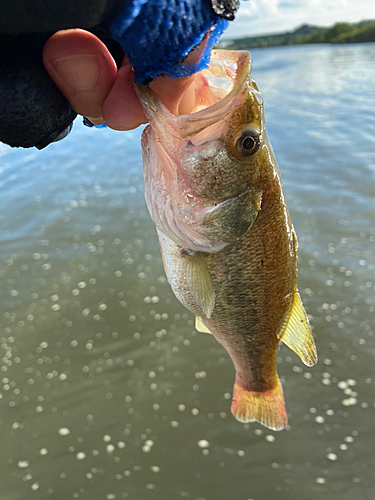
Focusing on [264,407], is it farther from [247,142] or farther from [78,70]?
[78,70]

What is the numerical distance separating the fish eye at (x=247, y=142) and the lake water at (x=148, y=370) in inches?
114

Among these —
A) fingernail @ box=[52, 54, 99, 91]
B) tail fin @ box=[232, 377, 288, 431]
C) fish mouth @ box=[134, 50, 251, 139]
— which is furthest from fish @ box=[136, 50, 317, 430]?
tail fin @ box=[232, 377, 288, 431]

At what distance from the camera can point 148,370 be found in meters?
4.02

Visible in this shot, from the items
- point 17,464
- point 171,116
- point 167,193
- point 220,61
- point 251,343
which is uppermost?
point 220,61

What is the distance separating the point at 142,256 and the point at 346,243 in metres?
3.11

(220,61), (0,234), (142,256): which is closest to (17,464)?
(142,256)

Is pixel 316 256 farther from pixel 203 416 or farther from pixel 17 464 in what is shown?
pixel 17 464

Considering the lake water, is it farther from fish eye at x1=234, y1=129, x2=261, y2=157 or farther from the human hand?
the human hand

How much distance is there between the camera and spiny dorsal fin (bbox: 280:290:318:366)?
1.82m

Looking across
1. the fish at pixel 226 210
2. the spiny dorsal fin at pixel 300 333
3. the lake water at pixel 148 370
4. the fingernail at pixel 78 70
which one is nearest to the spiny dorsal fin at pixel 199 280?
the fish at pixel 226 210

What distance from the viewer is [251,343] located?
195 cm

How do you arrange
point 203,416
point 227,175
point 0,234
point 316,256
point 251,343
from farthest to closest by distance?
point 0,234 < point 316,256 < point 203,416 < point 251,343 < point 227,175

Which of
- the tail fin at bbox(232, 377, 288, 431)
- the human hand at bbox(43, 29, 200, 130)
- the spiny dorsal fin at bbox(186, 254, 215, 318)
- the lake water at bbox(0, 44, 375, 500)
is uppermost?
the human hand at bbox(43, 29, 200, 130)

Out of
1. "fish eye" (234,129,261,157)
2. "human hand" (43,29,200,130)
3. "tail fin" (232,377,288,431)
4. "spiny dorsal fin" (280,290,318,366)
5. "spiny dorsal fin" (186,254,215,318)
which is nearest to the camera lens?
"human hand" (43,29,200,130)
